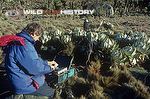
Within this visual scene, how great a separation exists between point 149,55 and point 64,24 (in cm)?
711

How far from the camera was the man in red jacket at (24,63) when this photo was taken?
19.5 feet

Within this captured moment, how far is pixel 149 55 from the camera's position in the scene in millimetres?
9352

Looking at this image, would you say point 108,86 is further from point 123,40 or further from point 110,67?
point 123,40

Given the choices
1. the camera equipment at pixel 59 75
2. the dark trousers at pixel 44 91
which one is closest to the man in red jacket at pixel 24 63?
the dark trousers at pixel 44 91

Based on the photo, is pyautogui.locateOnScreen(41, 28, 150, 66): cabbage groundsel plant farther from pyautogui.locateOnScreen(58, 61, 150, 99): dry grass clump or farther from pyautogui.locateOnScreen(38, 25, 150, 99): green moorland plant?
pyautogui.locateOnScreen(58, 61, 150, 99): dry grass clump

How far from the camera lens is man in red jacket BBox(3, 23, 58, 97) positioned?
5.94m

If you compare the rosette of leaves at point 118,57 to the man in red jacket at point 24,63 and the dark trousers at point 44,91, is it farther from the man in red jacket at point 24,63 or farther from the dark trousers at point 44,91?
the man in red jacket at point 24,63

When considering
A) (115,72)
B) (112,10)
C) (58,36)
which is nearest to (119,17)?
(112,10)

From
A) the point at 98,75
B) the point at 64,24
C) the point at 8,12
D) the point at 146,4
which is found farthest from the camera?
the point at 146,4

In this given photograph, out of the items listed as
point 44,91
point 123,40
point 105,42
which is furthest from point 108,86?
point 123,40

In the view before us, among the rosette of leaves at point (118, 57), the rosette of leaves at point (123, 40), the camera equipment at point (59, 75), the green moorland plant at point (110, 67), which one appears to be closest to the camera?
the camera equipment at point (59, 75)

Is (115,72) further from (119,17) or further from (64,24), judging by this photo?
(119,17)

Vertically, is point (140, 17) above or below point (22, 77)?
below

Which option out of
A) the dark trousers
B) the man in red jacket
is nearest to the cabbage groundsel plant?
the dark trousers
